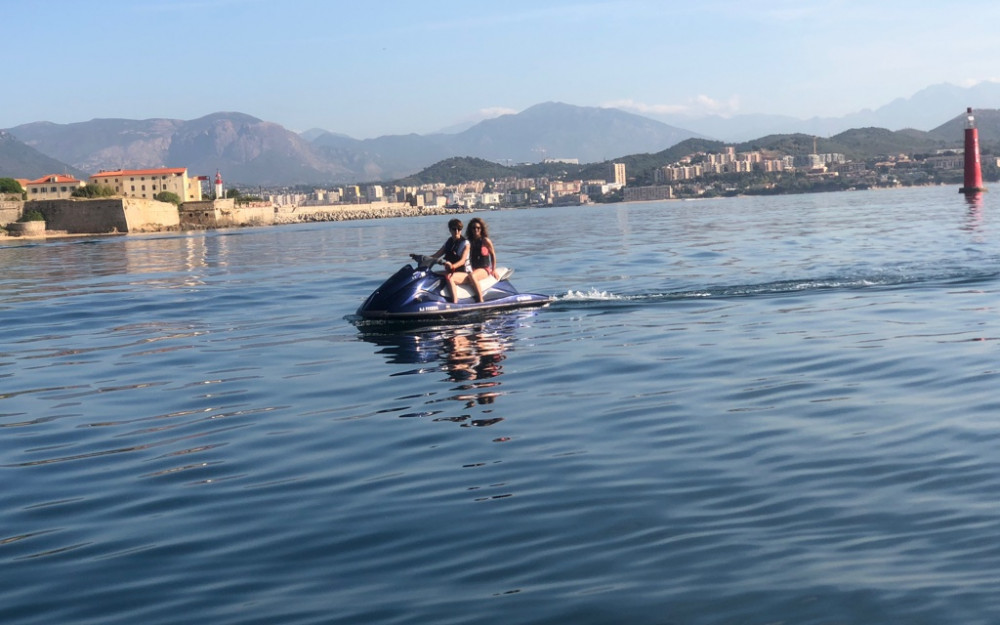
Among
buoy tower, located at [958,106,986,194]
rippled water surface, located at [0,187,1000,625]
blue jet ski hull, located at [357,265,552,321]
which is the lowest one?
rippled water surface, located at [0,187,1000,625]

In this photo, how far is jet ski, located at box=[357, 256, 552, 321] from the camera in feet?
46.8

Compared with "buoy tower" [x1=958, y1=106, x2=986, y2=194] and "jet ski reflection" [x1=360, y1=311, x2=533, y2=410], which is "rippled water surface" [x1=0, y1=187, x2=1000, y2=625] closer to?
"jet ski reflection" [x1=360, y1=311, x2=533, y2=410]

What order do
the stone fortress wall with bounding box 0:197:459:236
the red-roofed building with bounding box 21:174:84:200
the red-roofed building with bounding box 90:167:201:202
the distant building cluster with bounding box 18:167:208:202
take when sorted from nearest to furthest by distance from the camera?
1. the stone fortress wall with bounding box 0:197:459:236
2. the red-roofed building with bounding box 21:174:84:200
3. the distant building cluster with bounding box 18:167:208:202
4. the red-roofed building with bounding box 90:167:201:202

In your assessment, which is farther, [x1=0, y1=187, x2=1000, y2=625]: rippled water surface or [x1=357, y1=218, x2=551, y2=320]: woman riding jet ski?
[x1=357, y1=218, x2=551, y2=320]: woman riding jet ski

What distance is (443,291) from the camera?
14742 mm

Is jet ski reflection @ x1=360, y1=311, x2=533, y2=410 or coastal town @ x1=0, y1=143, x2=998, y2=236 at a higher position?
coastal town @ x1=0, y1=143, x2=998, y2=236

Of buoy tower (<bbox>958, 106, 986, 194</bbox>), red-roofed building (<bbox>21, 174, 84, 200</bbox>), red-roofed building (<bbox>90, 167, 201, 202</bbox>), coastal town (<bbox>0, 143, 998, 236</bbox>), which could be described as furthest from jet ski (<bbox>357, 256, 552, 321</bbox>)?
red-roofed building (<bbox>90, 167, 201, 202</bbox>)

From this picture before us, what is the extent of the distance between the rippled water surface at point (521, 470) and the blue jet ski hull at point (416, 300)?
39 cm

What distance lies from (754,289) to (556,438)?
32.9ft

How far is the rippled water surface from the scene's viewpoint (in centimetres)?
445

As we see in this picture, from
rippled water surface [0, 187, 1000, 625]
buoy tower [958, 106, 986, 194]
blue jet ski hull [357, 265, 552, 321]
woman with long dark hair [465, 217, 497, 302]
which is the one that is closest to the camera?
rippled water surface [0, 187, 1000, 625]

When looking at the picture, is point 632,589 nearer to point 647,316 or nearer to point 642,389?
point 642,389

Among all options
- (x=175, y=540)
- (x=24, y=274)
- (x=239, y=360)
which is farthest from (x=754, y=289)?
(x=24, y=274)

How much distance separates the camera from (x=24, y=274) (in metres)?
31.8
